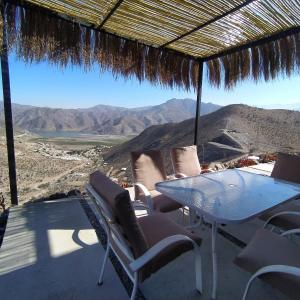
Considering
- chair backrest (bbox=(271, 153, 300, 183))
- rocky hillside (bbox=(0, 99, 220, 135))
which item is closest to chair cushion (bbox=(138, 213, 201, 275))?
chair backrest (bbox=(271, 153, 300, 183))

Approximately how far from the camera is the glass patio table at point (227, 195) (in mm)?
1875

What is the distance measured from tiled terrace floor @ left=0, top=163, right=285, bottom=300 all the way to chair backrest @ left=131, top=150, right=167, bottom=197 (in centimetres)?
81

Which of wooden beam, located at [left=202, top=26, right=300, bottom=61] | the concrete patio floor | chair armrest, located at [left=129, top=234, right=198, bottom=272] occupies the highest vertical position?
wooden beam, located at [left=202, top=26, right=300, bottom=61]

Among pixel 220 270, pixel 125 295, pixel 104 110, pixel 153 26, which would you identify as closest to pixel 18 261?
pixel 125 295

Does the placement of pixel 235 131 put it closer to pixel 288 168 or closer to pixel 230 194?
pixel 288 168

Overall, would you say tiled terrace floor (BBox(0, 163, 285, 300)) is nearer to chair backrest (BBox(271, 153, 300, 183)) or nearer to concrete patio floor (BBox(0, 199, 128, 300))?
concrete patio floor (BBox(0, 199, 128, 300))

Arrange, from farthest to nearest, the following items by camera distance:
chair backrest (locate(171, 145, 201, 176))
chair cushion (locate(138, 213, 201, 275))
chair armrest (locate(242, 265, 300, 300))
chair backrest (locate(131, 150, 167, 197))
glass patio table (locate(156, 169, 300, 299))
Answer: chair backrest (locate(171, 145, 201, 176))
chair backrest (locate(131, 150, 167, 197))
glass patio table (locate(156, 169, 300, 299))
chair cushion (locate(138, 213, 201, 275))
chair armrest (locate(242, 265, 300, 300))

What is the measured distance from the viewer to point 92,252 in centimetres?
242

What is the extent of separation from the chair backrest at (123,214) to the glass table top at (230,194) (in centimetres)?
60

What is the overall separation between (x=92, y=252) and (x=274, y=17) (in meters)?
3.22

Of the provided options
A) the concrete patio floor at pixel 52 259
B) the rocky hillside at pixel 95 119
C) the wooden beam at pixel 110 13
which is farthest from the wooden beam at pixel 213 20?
the rocky hillside at pixel 95 119

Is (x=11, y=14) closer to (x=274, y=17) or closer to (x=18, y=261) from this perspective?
(x=18, y=261)

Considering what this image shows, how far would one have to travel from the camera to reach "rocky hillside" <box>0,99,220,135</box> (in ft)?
254

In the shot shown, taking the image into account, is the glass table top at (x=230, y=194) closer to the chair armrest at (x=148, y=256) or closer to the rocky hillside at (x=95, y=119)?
the chair armrest at (x=148, y=256)
